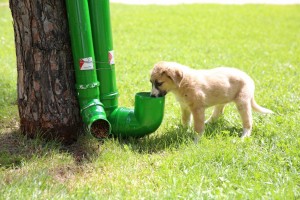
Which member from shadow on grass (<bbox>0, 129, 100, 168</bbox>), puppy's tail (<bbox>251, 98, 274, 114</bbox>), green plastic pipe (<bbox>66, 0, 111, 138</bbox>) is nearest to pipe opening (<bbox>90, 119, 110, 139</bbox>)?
green plastic pipe (<bbox>66, 0, 111, 138</bbox>)

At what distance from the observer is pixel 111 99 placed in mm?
4867

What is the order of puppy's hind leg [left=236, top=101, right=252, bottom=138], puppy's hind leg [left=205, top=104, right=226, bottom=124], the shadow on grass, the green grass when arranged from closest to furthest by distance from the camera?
1. the green grass
2. the shadow on grass
3. puppy's hind leg [left=236, top=101, right=252, bottom=138]
4. puppy's hind leg [left=205, top=104, right=226, bottom=124]

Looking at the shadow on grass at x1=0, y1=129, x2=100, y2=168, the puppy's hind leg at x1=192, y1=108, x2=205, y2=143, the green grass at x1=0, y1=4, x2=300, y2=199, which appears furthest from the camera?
the puppy's hind leg at x1=192, y1=108, x2=205, y2=143

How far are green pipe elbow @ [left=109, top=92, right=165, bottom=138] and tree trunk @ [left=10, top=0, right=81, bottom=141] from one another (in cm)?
50

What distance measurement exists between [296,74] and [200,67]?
6.13 feet

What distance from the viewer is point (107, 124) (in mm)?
4555

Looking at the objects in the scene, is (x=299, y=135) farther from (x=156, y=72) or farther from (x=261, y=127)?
(x=156, y=72)

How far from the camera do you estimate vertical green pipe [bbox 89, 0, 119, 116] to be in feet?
15.1

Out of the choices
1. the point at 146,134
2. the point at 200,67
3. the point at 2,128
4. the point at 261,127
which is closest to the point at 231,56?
the point at 200,67

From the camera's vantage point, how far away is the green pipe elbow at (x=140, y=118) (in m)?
4.72

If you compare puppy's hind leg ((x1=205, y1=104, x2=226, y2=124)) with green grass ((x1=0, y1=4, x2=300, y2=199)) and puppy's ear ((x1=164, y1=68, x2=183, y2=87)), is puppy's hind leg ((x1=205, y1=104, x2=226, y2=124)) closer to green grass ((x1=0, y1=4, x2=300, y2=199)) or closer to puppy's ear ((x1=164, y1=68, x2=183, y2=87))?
green grass ((x1=0, y1=4, x2=300, y2=199))

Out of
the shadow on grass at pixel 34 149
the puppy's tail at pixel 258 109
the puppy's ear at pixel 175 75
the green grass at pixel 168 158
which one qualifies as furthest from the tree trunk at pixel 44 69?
the puppy's tail at pixel 258 109

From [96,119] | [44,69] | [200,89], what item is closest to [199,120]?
[200,89]

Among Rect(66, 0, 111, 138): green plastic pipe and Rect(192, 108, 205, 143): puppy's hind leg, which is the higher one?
Rect(66, 0, 111, 138): green plastic pipe
